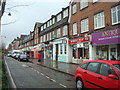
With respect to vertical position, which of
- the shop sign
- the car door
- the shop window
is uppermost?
the shop sign

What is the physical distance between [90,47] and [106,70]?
1049 centimetres

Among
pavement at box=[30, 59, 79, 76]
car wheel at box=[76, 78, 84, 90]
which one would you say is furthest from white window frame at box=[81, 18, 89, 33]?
car wheel at box=[76, 78, 84, 90]

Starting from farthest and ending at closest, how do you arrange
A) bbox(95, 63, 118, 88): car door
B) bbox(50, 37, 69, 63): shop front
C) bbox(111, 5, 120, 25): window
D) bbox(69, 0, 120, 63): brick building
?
bbox(50, 37, 69, 63): shop front, bbox(69, 0, 120, 63): brick building, bbox(111, 5, 120, 25): window, bbox(95, 63, 118, 88): car door

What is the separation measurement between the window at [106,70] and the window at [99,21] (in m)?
9.48

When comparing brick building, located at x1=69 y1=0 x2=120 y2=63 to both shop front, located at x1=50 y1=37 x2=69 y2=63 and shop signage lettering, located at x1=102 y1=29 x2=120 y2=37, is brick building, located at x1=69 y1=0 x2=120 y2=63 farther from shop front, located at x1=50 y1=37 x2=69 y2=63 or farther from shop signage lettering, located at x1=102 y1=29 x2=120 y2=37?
shop front, located at x1=50 y1=37 x2=69 y2=63

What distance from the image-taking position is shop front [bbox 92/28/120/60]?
12455 millimetres

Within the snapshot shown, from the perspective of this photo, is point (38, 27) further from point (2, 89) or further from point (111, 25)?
point (2, 89)

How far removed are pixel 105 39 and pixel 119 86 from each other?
30.4ft

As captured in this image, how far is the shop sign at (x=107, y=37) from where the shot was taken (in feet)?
40.1

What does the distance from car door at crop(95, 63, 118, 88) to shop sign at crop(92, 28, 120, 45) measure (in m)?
7.26

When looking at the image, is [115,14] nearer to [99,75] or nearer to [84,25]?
[84,25]

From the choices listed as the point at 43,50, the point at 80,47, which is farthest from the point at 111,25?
the point at 43,50

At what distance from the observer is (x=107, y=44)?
13.3 meters

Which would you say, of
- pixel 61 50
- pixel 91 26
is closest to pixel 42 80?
pixel 91 26
